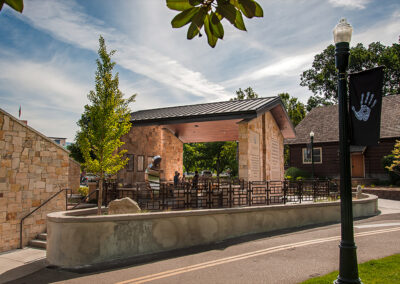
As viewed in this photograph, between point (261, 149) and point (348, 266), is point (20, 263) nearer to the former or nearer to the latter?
point (348, 266)

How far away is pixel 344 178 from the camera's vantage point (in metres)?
5.59

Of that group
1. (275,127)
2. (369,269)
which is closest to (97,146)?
(369,269)

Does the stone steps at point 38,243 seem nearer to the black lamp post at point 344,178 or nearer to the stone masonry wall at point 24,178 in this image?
the stone masonry wall at point 24,178

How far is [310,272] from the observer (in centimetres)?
712

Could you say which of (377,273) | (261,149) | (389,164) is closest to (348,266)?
(377,273)

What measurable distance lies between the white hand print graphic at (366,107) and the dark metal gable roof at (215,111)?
30.3ft

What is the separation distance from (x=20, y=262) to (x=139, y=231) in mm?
4623

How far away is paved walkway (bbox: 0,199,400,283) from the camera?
28.1 ft

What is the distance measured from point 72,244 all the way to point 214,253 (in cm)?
392

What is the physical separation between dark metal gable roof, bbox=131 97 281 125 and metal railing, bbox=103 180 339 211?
3380 millimetres

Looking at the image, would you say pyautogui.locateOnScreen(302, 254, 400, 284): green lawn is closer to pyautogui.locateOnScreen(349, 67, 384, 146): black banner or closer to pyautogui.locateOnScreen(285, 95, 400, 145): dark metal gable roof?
pyautogui.locateOnScreen(349, 67, 384, 146): black banner

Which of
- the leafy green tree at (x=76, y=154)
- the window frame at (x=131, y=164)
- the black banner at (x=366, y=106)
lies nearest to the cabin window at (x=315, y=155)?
the window frame at (x=131, y=164)

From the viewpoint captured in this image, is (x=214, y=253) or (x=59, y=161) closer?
(x=214, y=253)

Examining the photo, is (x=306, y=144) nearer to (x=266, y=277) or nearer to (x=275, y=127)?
(x=275, y=127)
